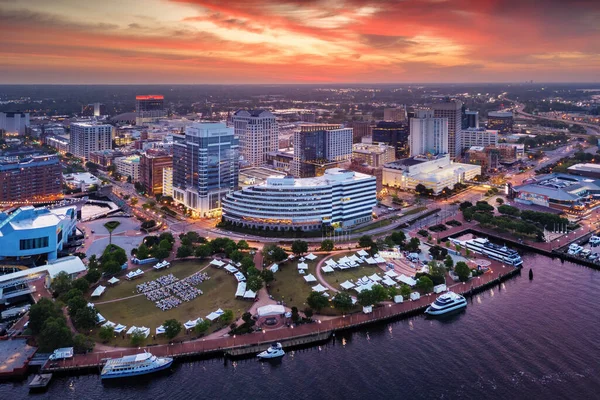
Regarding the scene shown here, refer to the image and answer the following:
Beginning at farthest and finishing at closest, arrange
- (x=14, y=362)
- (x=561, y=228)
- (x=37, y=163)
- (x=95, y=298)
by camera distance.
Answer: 1. (x=37, y=163)
2. (x=561, y=228)
3. (x=95, y=298)
4. (x=14, y=362)

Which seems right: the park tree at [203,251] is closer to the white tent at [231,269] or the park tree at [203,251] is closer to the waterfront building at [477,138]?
the white tent at [231,269]

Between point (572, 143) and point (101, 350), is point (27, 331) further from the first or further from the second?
point (572, 143)

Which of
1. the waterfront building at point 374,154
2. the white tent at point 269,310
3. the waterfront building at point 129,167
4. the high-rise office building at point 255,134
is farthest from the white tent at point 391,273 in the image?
the waterfront building at point 129,167

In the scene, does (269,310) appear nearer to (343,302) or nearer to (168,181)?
(343,302)

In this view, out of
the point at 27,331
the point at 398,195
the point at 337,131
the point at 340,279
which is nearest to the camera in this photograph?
the point at 27,331

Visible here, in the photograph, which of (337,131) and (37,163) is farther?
(337,131)

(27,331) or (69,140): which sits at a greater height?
(69,140)

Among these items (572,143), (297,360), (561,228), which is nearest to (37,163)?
(297,360)

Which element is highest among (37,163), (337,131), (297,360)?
(337,131)
